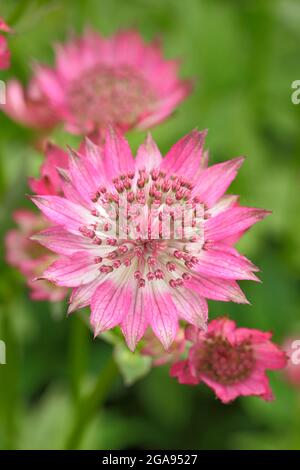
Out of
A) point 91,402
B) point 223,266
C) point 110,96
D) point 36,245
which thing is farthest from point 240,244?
point 223,266

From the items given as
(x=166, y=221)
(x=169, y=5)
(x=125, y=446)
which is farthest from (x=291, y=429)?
(x=169, y=5)

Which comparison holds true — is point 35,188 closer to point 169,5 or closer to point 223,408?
point 223,408

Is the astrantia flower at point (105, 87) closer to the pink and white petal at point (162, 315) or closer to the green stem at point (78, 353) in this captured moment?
the green stem at point (78, 353)

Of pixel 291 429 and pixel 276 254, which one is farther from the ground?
pixel 276 254

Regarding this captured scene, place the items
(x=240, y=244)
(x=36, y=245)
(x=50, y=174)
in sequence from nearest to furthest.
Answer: (x=50, y=174) → (x=36, y=245) → (x=240, y=244)

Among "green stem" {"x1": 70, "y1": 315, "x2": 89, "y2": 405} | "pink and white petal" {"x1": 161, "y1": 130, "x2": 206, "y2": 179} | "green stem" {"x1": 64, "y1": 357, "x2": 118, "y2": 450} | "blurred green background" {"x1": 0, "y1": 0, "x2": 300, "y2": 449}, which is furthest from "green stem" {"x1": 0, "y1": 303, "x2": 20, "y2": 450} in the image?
"pink and white petal" {"x1": 161, "y1": 130, "x2": 206, "y2": 179}

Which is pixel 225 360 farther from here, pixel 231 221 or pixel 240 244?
pixel 240 244
